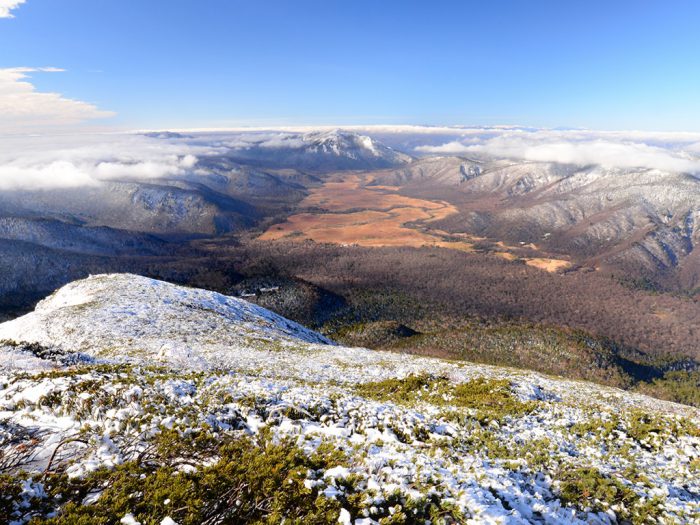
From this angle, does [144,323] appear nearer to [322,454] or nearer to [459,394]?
[459,394]

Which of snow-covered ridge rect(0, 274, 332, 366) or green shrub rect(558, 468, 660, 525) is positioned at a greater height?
green shrub rect(558, 468, 660, 525)

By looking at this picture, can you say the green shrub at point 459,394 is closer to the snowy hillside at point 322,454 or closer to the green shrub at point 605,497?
the snowy hillside at point 322,454

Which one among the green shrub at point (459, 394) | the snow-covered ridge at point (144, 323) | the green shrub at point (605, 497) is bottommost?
the snow-covered ridge at point (144, 323)

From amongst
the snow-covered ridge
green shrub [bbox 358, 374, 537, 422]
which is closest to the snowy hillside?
green shrub [bbox 358, 374, 537, 422]

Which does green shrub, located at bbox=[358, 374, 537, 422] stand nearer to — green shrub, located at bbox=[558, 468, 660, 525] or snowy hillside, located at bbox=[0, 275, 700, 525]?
snowy hillside, located at bbox=[0, 275, 700, 525]

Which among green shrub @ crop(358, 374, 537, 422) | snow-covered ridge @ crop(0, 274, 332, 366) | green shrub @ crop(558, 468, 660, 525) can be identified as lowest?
snow-covered ridge @ crop(0, 274, 332, 366)

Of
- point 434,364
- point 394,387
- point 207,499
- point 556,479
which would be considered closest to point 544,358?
point 434,364

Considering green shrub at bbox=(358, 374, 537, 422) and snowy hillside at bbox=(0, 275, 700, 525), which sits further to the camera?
green shrub at bbox=(358, 374, 537, 422)

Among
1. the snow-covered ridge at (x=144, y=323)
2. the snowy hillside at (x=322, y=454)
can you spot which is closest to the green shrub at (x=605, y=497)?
the snowy hillside at (x=322, y=454)

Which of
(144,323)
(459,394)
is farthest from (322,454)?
(144,323)

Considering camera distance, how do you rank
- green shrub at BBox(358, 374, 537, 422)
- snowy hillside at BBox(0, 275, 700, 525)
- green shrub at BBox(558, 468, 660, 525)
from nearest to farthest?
snowy hillside at BBox(0, 275, 700, 525)
green shrub at BBox(558, 468, 660, 525)
green shrub at BBox(358, 374, 537, 422)
